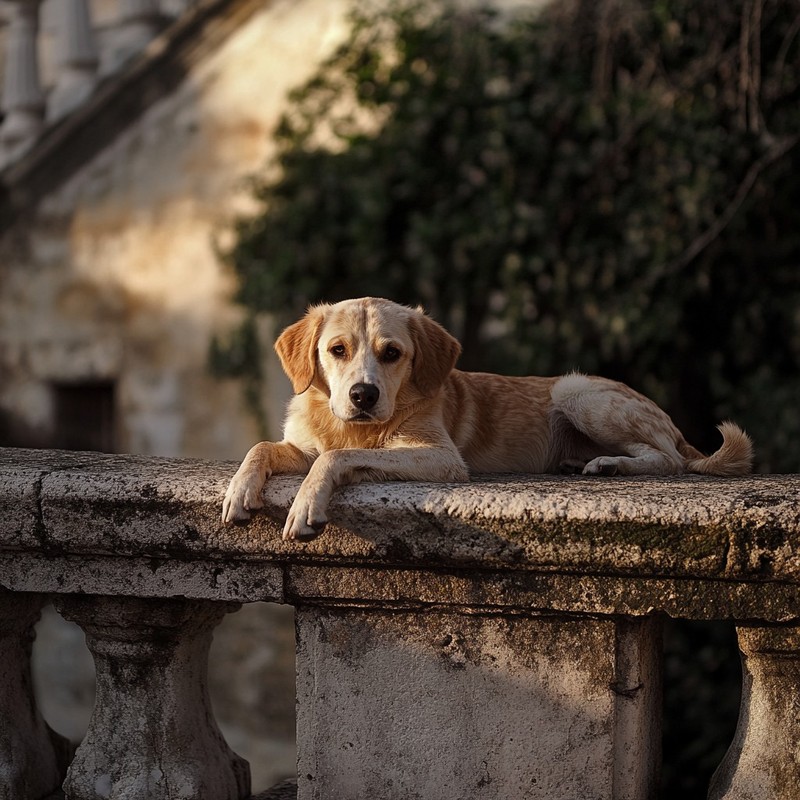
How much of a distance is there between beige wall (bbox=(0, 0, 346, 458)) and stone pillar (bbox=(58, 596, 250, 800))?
17.3ft

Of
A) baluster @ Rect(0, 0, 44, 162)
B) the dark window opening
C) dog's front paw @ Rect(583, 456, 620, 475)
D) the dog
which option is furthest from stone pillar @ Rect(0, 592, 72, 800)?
baluster @ Rect(0, 0, 44, 162)

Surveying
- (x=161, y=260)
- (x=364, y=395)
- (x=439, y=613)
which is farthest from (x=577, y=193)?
(x=439, y=613)

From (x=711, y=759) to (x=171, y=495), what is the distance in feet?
14.9

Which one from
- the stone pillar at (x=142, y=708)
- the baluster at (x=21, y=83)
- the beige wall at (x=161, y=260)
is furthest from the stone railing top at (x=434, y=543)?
the baluster at (x=21, y=83)

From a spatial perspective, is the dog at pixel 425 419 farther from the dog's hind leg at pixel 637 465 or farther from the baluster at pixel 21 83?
the baluster at pixel 21 83

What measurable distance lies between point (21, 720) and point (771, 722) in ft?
5.36

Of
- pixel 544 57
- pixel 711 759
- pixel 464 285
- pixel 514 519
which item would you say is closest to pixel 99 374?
pixel 464 285

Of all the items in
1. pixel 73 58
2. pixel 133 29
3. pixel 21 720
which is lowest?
pixel 21 720

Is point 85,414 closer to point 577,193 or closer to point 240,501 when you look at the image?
point 577,193

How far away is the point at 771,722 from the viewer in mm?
2182

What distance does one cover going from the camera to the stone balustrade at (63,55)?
820 cm

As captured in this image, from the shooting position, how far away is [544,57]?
22.2 feet

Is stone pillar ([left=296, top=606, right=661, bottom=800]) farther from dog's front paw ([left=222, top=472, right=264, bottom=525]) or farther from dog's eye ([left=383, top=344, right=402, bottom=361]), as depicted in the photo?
dog's eye ([left=383, top=344, right=402, bottom=361])

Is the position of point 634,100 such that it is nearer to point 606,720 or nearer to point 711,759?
point 711,759
